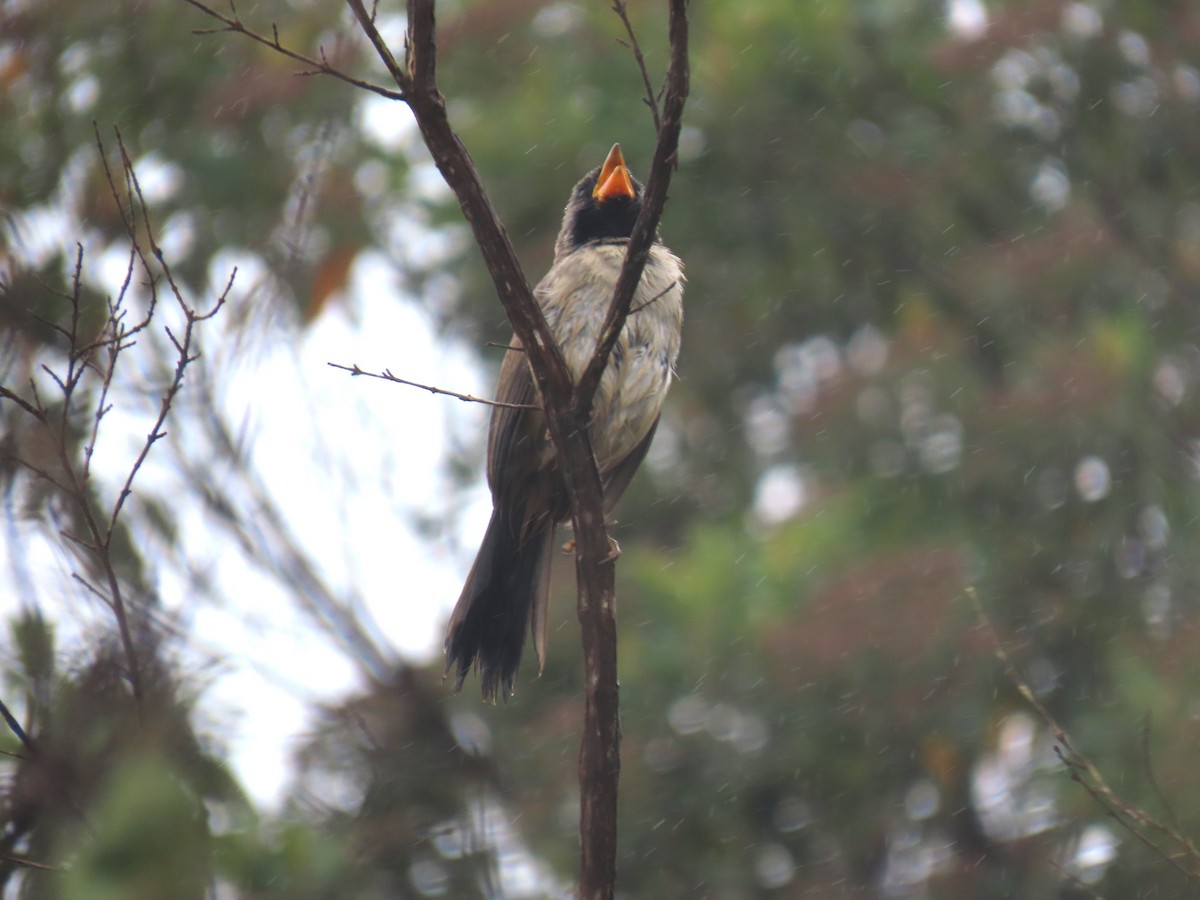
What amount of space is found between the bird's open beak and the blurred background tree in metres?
1.12

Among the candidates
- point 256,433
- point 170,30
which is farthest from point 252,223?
point 256,433

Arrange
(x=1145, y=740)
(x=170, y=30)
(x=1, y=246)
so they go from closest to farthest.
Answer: (x=1145, y=740), (x=1, y=246), (x=170, y=30)

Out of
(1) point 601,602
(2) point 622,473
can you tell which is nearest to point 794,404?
(2) point 622,473

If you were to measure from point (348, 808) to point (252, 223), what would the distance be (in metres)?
3.28

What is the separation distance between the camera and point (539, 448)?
4844 millimetres

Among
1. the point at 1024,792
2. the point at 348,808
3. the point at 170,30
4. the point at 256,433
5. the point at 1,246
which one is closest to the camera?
the point at 256,433

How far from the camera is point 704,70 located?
322 inches

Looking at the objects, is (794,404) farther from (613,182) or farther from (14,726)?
(14,726)

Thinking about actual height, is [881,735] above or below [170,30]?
below

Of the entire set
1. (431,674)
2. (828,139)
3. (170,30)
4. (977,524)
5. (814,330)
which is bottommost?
(431,674)

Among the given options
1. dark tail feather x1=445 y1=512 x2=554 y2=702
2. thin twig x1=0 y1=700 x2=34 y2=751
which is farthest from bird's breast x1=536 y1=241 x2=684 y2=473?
thin twig x1=0 y1=700 x2=34 y2=751

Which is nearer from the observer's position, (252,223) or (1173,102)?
(252,223)

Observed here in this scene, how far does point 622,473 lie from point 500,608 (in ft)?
2.86

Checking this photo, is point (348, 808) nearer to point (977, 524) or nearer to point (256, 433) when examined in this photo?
point (256, 433)
